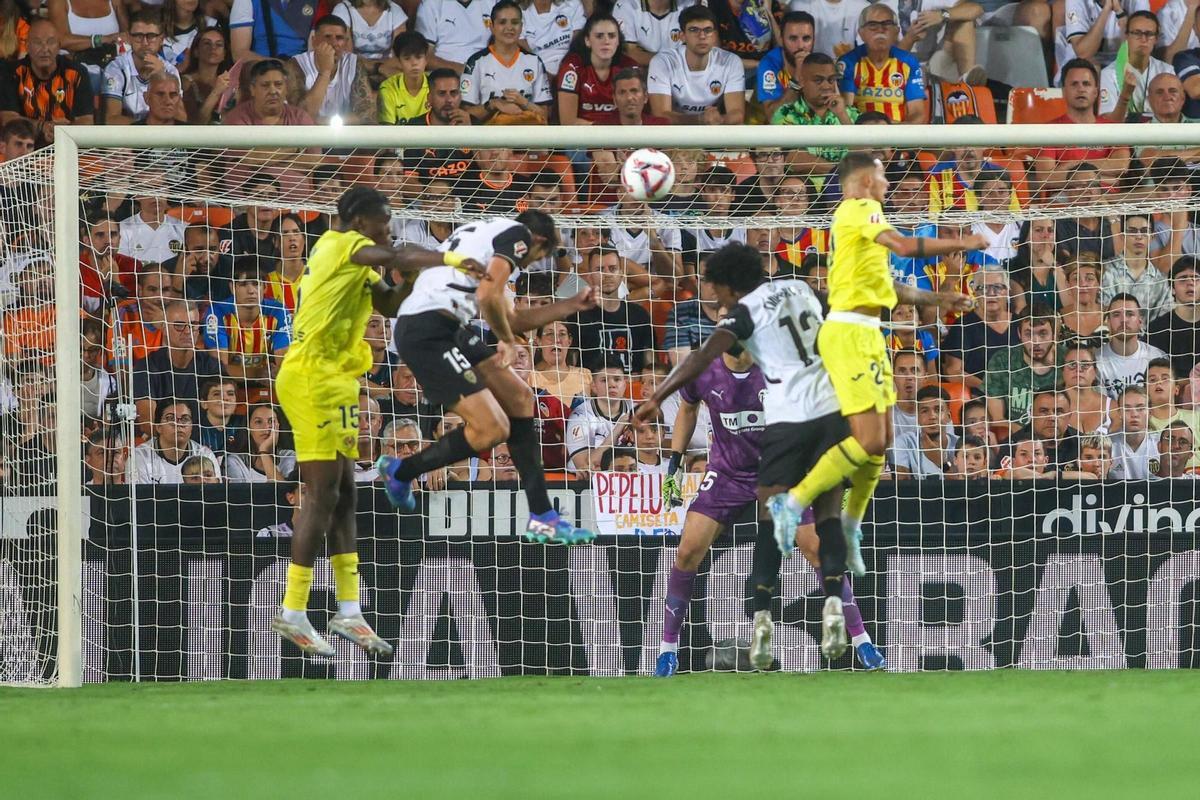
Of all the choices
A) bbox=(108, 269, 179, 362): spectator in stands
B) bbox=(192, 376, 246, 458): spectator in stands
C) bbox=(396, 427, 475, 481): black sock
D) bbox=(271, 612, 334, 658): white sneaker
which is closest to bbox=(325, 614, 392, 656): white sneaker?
bbox=(271, 612, 334, 658): white sneaker

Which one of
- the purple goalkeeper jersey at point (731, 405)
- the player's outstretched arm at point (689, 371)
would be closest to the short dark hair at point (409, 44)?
the purple goalkeeper jersey at point (731, 405)

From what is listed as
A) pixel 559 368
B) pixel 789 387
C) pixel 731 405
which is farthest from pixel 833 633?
pixel 559 368

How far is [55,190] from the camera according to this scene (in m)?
8.35

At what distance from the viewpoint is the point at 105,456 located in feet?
32.0

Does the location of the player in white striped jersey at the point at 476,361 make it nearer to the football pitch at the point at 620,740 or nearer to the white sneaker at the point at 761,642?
the white sneaker at the point at 761,642

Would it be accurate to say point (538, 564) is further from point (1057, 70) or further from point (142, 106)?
point (1057, 70)

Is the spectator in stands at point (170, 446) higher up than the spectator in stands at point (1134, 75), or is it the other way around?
the spectator in stands at point (1134, 75)

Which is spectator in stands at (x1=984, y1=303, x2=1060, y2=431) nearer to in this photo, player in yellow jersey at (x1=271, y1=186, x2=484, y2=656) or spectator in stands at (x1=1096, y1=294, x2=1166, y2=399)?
spectator in stands at (x1=1096, y1=294, x2=1166, y2=399)

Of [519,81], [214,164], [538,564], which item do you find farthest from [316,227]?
[538,564]

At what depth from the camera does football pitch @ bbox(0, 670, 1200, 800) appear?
4.18 m

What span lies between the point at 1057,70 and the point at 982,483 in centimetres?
516

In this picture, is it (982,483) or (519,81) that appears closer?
(982,483)

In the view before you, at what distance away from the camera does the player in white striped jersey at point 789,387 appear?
27.2ft

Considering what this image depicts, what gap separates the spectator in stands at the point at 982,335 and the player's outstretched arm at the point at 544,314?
3.38 metres
